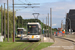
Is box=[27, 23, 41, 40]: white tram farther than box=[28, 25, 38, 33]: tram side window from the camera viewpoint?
No

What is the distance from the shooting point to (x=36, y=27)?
33.7 meters

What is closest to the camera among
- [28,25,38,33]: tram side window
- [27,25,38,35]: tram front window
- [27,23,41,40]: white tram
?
[27,23,41,40]: white tram

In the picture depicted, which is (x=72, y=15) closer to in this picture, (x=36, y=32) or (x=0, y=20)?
(x=0, y=20)

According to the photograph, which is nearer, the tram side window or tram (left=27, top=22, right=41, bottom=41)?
tram (left=27, top=22, right=41, bottom=41)

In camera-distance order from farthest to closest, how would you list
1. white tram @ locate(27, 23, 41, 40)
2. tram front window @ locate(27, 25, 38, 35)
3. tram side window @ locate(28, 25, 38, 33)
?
tram side window @ locate(28, 25, 38, 33) → tram front window @ locate(27, 25, 38, 35) → white tram @ locate(27, 23, 41, 40)

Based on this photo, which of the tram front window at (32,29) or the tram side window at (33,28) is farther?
the tram side window at (33,28)

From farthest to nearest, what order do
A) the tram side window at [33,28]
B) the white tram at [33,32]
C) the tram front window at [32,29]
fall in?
the tram side window at [33,28], the tram front window at [32,29], the white tram at [33,32]

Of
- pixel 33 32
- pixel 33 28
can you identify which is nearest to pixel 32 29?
pixel 33 28

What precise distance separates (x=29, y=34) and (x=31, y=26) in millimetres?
1552

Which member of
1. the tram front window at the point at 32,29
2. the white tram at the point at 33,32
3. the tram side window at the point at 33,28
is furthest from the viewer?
the tram side window at the point at 33,28

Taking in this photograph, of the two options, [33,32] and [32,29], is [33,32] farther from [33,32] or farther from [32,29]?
[32,29]

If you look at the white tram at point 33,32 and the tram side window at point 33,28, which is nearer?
the white tram at point 33,32

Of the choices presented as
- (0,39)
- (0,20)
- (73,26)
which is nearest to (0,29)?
(0,20)

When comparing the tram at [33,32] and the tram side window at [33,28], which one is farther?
the tram side window at [33,28]
